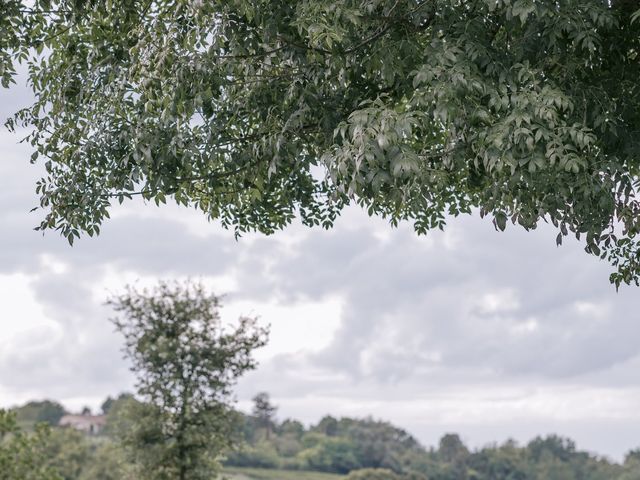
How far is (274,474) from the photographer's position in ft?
298

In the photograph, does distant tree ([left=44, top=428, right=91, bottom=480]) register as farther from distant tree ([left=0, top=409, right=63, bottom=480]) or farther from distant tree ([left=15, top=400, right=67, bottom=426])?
distant tree ([left=15, top=400, right=67, bottom=426])

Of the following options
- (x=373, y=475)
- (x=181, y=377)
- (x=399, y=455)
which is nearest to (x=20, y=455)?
(x=181, y=377)

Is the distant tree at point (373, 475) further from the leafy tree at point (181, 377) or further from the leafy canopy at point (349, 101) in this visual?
the leafy canopy at point (349, 101)

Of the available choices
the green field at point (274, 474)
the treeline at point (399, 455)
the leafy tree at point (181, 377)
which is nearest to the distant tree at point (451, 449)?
the treeline at point (399, 455)

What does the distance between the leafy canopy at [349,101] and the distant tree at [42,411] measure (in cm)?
11093

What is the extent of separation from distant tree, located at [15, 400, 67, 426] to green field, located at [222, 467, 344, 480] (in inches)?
1565

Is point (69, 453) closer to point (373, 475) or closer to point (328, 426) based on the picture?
point (373, 475)

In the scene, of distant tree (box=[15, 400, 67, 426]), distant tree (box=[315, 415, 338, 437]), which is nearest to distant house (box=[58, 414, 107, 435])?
distant tree (box=[15, 400, 67, 426])

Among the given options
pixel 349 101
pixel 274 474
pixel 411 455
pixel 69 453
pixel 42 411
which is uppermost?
pixel 42 411

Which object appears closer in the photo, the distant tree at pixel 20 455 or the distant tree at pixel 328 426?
the distant tree at pixel 20 455

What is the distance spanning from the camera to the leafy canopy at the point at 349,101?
9961mm

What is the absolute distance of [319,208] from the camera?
1584 cm

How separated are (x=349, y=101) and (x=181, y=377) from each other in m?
16.7

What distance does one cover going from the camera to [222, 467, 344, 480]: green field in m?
85.2
